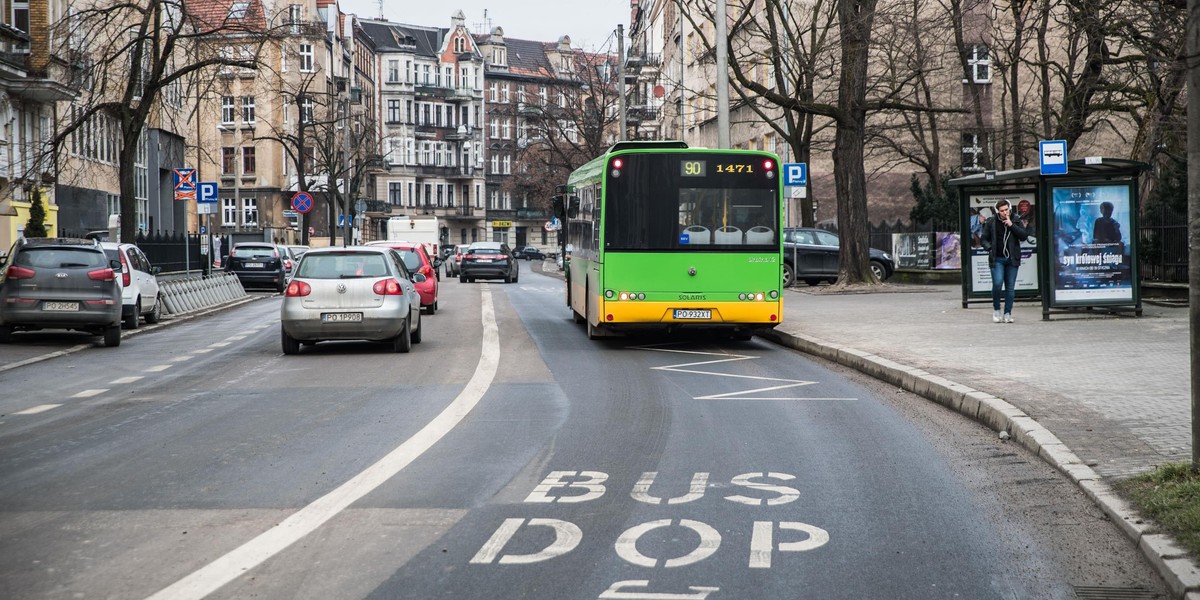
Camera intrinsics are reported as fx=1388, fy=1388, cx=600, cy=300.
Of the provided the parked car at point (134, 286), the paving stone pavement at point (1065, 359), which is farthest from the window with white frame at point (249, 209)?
the paving stone pavement at point (1065, 359)

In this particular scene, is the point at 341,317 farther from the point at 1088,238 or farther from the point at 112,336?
the point at 1088,238

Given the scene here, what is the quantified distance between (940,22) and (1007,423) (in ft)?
64.2

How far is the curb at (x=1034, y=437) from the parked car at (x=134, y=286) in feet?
39.0

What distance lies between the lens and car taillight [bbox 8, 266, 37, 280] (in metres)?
20.2

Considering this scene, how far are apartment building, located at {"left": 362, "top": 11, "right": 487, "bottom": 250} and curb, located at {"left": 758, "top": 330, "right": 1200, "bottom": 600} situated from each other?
107557 mm

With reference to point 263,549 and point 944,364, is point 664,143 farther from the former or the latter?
point 263,549

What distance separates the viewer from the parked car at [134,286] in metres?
23.8

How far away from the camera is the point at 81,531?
6.78 m

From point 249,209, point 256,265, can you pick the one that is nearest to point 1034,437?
point 256,265

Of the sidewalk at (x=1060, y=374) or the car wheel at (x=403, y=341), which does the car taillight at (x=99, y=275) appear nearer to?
the car wheel at (x=403, y=341)

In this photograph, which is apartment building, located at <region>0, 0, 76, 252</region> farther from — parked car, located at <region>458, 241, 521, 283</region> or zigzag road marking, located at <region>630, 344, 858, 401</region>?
zigzag road marking, located at <region>630, 344, 858, 401</region>

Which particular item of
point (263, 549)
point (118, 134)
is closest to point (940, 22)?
point (263, 549)

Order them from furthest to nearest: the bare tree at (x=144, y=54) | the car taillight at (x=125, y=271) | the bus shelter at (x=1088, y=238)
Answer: the bare tree at (x=144, y=54)
the car taillight at (x=125, y=271)
the bus shelter at (x=1088, y=238)

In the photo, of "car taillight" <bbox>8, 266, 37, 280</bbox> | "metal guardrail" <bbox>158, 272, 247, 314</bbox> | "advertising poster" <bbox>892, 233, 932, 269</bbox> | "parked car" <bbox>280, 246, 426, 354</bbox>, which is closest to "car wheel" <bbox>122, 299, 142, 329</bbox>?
"metal guardrail" <bbox>158, 272, 247, 314</bbox>
